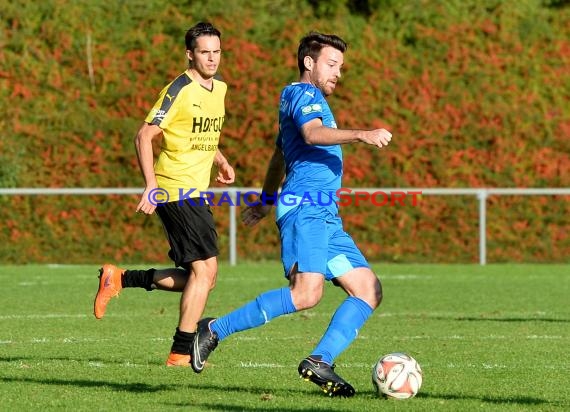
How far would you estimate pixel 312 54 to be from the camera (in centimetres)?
713

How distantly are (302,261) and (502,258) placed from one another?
600 inches

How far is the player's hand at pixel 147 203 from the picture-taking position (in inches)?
311

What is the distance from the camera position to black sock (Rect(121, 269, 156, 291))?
28.9 ft

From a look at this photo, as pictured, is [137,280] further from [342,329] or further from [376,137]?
[376,137]

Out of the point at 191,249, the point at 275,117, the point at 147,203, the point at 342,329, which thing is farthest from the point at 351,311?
the point at 275,117

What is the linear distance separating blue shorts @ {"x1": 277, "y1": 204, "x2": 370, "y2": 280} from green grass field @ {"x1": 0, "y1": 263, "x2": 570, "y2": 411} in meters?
0.73

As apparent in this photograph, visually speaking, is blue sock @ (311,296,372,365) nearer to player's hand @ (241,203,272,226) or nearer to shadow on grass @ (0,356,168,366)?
player's hand @ (241,203,272,226)

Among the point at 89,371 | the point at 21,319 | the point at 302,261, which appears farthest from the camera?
the point at 21,319

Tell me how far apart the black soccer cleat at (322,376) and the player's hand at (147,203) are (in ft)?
5.73

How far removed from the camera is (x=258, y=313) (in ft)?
22.5

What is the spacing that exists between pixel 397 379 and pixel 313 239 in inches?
35.3

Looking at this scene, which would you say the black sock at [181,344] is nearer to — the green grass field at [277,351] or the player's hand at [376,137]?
the green grass field at [277,351]

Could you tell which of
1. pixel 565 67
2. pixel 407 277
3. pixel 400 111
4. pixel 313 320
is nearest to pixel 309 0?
pixel 400 111

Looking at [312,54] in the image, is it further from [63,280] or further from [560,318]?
[63,280]
